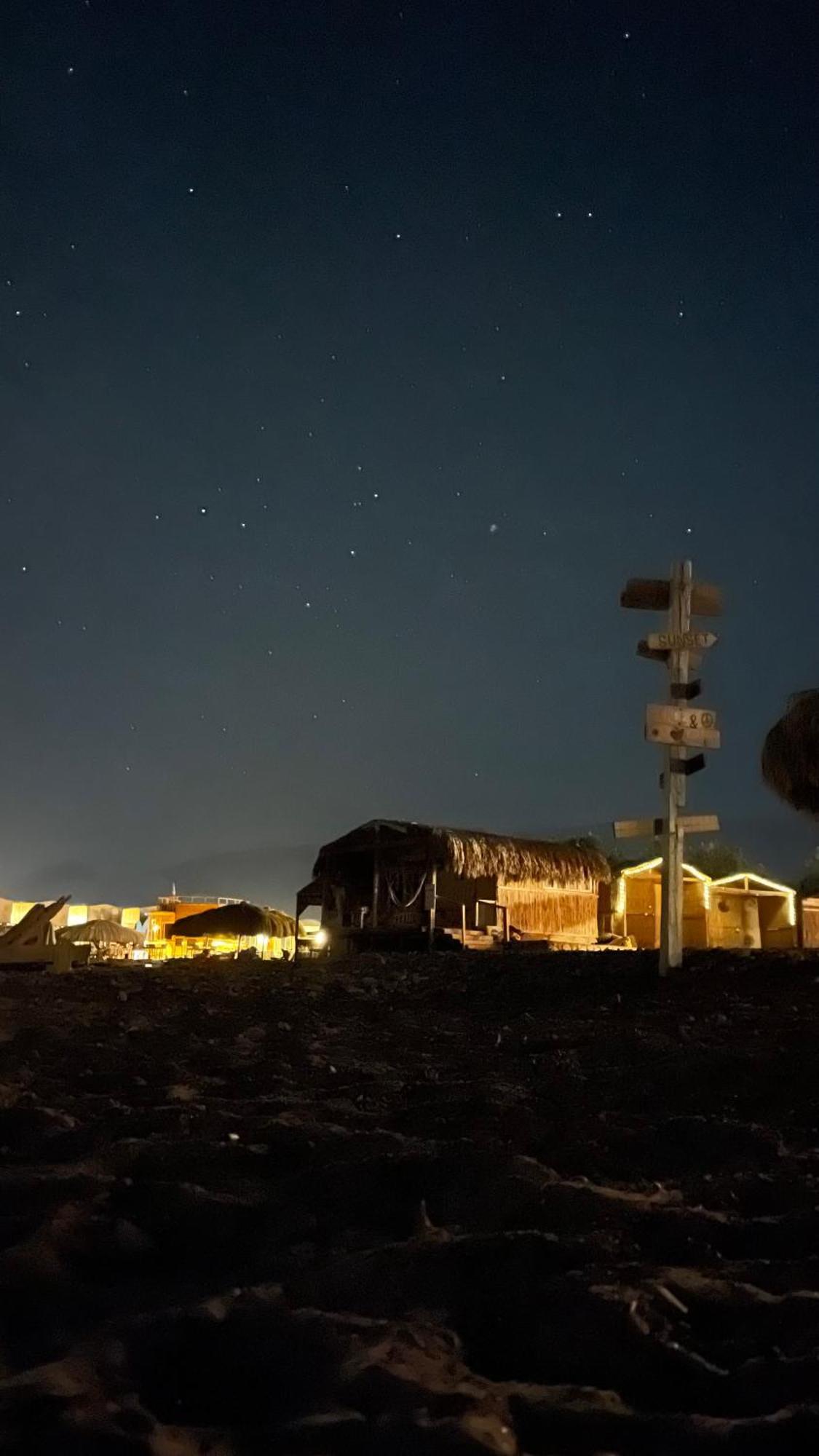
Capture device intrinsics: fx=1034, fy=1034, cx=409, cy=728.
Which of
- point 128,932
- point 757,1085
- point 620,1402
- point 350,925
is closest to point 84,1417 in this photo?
point 620,1402

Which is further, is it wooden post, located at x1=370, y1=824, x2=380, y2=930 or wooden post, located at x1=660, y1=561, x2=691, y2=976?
wooden post, located at x1=370, y1=824, x2=380, y2=930

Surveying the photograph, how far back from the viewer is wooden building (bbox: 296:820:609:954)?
21.2 metres

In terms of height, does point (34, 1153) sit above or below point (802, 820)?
below

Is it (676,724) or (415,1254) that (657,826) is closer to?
(676,724)

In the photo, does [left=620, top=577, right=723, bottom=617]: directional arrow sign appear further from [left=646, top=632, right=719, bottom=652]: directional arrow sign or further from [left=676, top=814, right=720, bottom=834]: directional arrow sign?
[left=676, top=814, right=720, bottom=834]: directional arrow sign

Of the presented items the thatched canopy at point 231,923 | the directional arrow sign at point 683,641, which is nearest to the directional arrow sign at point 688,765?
the directional arrow sign at point 683,641

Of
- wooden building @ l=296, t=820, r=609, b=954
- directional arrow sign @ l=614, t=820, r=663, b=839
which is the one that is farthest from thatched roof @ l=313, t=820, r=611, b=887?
directional arrow sign @ l=614, t=820, r=663, b=839

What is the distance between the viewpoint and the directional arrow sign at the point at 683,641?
30.7 ft

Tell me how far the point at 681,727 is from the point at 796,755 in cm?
267

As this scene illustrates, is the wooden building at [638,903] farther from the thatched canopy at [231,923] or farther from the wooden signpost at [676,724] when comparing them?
the wooden signpost at [676,724]

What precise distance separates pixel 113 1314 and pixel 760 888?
68.1 ft

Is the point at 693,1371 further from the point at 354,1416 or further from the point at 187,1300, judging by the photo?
the point at 187,1300

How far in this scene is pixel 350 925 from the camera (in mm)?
25031

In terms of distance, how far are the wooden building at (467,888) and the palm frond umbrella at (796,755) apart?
369 inches
